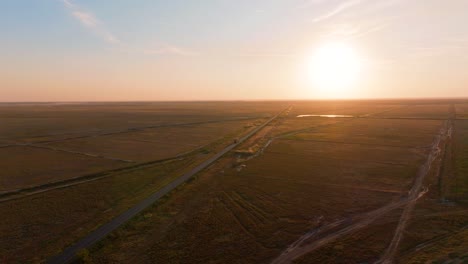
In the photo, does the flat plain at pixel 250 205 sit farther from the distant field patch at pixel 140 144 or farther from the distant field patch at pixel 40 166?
the distant field patch at pixel 140 144

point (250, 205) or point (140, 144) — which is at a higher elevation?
point (140, 144)

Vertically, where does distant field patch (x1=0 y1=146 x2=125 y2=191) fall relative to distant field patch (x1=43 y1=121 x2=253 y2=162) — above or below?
below

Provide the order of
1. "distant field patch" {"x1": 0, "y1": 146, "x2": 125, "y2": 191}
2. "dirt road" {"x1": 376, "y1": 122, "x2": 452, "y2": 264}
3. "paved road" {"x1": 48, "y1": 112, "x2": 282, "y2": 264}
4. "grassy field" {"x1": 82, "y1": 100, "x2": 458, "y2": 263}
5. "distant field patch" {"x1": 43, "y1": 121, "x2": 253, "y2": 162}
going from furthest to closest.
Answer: "distant field patch" {"x1": 43, "y1": 121, "x2": 253, "y2": 162}, "distant field patch" {"x1": 0, "y1": 146, "x2": 125, "y2": 191}, "grassy field" {"x1": 82, "y1": 100, "x2": 458, "y2": 263}, "paved road" {"x1": 48, "y1": 112, "x2": 282, "y2": 264}, "dirt road" {"x1": 376, "y1": 122, "x2": 452, "y2": 264}

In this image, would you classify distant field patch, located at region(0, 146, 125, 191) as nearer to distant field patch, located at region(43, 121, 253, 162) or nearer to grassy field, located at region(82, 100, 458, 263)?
distant field patch, located at region(43, 121, 253, 162)

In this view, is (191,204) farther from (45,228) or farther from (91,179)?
(91,179)

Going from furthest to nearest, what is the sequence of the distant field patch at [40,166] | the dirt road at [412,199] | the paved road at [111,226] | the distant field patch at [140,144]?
1. the distant field patch at [140,144]
2. the distant field patch at [40,166]
3. the paved road at [111,226]
4. the dirt road at [412,199]

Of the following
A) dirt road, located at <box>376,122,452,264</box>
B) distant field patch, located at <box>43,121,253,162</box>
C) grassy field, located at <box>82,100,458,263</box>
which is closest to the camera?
dirt road, located at <box>376,122,452,264</box>

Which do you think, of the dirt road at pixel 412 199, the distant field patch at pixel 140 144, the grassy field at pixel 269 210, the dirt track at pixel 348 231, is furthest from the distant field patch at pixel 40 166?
the dirt road at pixel 412 199

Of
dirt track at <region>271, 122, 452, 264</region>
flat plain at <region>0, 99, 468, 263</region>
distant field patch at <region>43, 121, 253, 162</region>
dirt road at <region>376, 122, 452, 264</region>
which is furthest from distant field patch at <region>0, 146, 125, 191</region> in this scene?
dirt road at <region>376, 122, 452, 264</region>

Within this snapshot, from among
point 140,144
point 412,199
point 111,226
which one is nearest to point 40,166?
point 140,144

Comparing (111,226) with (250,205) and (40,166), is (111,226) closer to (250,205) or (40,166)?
(250,205)

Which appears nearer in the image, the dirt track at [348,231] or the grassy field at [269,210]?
the dirt track at [348,231]

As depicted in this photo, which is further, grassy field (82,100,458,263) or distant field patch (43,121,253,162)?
distant field patch (43,121,253,162)
